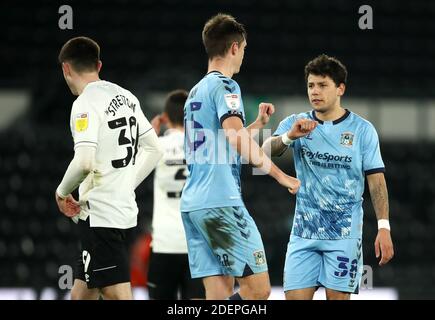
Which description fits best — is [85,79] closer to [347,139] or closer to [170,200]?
[347,139]

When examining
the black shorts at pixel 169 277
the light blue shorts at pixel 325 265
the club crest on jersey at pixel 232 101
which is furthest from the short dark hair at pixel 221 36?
the black shorts at pixel 169 277

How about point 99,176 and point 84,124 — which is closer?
point 84,124

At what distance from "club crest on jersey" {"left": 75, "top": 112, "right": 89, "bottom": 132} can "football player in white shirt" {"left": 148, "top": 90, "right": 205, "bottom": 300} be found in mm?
1867

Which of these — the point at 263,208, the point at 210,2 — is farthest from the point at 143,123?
the point at 210,2

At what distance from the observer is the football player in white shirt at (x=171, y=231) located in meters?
6.86

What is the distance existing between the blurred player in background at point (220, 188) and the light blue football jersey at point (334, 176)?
0.70m

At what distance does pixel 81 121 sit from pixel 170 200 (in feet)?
6.47

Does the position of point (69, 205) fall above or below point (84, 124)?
below

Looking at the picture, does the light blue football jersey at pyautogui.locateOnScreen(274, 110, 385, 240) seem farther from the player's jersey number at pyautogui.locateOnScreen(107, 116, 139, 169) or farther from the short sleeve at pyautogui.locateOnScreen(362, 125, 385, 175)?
the player's jersey number at pyautogui.locateOnScreen(107, 116, 139, 169)

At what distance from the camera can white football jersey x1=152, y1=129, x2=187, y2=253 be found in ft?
22.5

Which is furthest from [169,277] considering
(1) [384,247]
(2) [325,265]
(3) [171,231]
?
(1) [384,247]

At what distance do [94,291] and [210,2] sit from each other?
1157cm

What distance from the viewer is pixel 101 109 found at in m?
5.17

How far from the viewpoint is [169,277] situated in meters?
6.86
